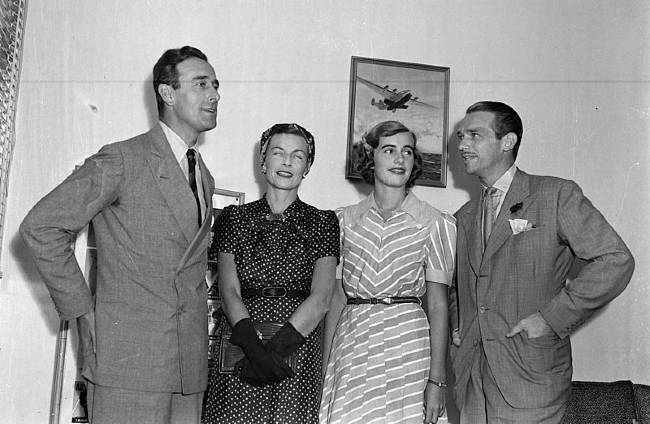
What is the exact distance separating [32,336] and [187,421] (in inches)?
44.2

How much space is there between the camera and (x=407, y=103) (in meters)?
4.16

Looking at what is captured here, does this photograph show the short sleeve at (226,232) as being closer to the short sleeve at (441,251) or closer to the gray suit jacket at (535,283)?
the short sleeve at (441,251)

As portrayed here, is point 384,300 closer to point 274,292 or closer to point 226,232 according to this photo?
point 274,292

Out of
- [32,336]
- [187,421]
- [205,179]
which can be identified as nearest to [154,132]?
[205,179]

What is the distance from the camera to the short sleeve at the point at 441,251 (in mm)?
3223

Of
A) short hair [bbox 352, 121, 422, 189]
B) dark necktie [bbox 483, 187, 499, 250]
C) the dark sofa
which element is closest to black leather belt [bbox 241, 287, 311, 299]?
short hair [bbox 352, 121, 422, 189]

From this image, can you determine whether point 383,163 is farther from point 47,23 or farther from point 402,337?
point 47,23

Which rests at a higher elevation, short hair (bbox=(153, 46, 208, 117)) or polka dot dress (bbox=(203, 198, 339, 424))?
short hair (bbox=(153, 46, 208, 117))

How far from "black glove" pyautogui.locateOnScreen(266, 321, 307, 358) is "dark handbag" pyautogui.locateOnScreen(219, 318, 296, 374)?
0.05 meters

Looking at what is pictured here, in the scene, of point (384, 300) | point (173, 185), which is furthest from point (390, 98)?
point (173, 185)

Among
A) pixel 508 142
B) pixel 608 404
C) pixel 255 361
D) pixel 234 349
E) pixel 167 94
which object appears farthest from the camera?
pixel 608 404

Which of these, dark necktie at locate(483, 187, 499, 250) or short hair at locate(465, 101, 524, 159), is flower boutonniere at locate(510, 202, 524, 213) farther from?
short hair at locate(465, 101, 524, 159)

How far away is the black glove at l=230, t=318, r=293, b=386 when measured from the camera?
110 inches

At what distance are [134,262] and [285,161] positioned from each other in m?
0.74
